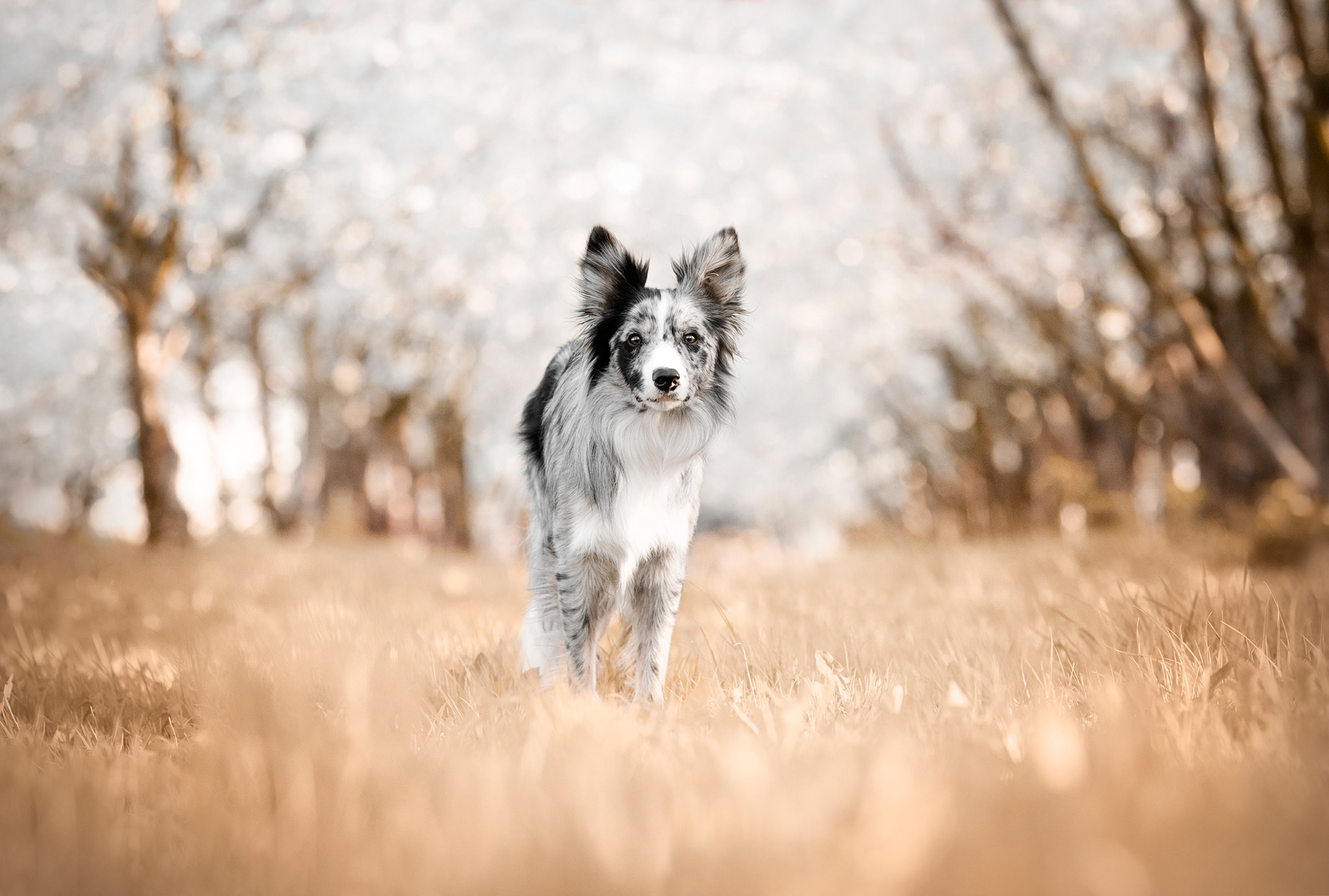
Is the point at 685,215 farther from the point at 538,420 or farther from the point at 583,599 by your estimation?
the point at 583,599

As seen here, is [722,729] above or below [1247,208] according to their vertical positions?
below

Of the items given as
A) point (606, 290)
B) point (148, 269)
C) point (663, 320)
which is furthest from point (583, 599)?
point (148, 269)

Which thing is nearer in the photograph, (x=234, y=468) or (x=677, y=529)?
(x=677, y=529)

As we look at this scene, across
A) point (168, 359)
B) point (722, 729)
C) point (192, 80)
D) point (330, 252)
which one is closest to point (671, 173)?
point (330, 252)

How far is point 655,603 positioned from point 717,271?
5.03 feet

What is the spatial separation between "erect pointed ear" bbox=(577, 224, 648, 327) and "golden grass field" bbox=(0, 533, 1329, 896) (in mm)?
1481

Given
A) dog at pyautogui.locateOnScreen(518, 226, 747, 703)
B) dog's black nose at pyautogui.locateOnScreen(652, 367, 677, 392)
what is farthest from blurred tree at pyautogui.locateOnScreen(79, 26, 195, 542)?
dog's black nose at pyautogui.locateOnScreen(652, 367, 677, 392)

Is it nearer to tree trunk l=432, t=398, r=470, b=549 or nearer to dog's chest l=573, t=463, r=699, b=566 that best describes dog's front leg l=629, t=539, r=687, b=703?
dog's chest l=573, t=463, r=699, b=566

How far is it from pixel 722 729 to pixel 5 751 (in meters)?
1.88

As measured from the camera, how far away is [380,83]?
11.9 meters

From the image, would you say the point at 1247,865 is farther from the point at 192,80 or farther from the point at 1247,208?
the point at 192,80

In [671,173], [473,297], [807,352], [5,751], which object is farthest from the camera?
[807,352]

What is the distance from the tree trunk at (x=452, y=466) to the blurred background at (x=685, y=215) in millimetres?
95

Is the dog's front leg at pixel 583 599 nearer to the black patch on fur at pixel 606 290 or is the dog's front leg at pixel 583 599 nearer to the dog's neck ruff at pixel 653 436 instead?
the dog's neck ruff at pixel 653 436
